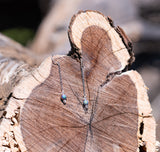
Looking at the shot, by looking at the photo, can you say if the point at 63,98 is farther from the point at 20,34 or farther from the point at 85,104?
the point at 20,34

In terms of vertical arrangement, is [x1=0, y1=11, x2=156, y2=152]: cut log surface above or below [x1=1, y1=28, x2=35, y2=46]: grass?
below

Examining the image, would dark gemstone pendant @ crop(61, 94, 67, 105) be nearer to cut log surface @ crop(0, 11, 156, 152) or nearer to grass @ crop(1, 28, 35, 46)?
cut log surface @ crop(0, 11, 156, 152)

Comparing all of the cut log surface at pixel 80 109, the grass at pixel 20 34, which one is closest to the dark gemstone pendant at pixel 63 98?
the cut log surface at pixel 80 109

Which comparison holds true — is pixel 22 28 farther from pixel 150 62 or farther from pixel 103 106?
pixel 103 106

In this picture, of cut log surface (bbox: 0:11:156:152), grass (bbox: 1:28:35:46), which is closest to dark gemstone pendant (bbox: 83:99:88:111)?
cut log surface (bbox: 0:11:156:152)

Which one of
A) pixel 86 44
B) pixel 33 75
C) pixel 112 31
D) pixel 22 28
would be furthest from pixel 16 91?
pixel 22 28

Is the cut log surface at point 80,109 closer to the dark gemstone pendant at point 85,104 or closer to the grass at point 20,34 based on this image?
the dark gemstone pendant at point 85,104

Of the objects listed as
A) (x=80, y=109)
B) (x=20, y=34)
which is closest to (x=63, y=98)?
(x=80, y=109)

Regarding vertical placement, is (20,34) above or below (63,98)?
above
